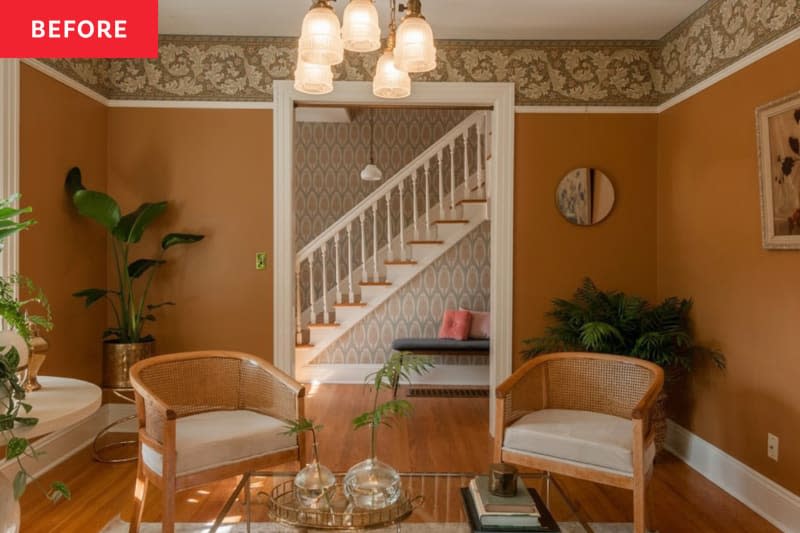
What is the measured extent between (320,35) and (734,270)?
2601mm

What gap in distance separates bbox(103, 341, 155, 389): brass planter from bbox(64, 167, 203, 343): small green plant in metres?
0.09

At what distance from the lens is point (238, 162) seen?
13.0 ft

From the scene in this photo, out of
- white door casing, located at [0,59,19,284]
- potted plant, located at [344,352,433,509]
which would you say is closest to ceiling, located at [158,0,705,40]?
white door casing, located at [0,59,19,284]

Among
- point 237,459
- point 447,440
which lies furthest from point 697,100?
point 237,459

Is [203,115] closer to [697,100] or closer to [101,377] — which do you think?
[101,377]

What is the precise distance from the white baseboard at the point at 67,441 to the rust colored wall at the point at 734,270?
363cm

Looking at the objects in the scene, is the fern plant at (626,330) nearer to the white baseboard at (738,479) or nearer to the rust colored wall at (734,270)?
the rust colored wall at (734,270)

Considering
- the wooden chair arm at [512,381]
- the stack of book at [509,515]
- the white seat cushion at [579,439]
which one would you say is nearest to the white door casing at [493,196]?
the wooden chair arm at [512,381]

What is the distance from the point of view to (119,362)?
358 centimetres

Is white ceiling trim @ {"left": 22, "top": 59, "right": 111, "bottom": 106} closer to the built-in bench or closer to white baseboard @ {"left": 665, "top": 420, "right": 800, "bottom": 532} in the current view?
the built-in bench

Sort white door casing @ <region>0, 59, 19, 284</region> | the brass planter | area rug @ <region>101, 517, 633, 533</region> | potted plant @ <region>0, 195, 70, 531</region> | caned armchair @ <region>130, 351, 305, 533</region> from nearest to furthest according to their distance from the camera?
potted plant @ <region>0, 195, 70, 531</region>
caned armchair @ <region>130, 351, 305, 533</region>
area rug @ <region>101, 517, 633, 533</region>
white door casing @ <region>0, 59, 19, 284</region>
the brass planter

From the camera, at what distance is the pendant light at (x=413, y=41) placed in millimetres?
1935

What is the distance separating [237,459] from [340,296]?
366 centimetres

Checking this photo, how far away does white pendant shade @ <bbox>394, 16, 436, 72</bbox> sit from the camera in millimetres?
1934
